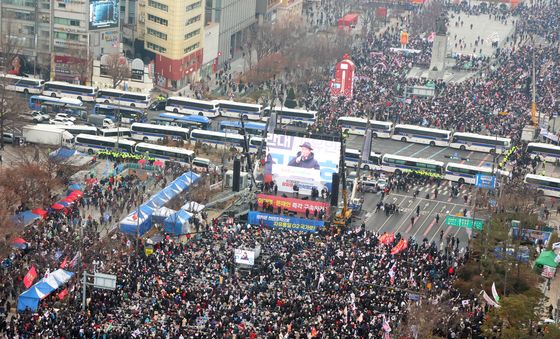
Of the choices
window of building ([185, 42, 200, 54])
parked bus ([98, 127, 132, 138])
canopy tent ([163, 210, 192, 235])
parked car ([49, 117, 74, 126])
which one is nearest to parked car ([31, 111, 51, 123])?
parked car ([49, 117, 74, 126])

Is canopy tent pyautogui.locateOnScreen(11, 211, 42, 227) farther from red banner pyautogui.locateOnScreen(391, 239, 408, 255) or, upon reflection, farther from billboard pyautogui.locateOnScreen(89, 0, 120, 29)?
billboard pyautogui.locateOnScreen(89, 0, 120, 29)

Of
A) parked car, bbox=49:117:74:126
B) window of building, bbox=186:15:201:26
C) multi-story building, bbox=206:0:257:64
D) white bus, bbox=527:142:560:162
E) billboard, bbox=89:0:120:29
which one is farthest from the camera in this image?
multi-story building, bbox=206:0:257:64

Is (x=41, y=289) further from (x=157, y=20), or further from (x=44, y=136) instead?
(x=157, y=20)

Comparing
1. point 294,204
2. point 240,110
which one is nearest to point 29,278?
point 294,204

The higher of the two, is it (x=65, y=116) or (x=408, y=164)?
(x=65, y=116)

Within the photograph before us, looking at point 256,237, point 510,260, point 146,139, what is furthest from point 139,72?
point 510,260

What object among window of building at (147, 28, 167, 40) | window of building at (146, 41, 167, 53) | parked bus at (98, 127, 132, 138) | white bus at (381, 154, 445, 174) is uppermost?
window of building at (147, 28, 167, 40)
